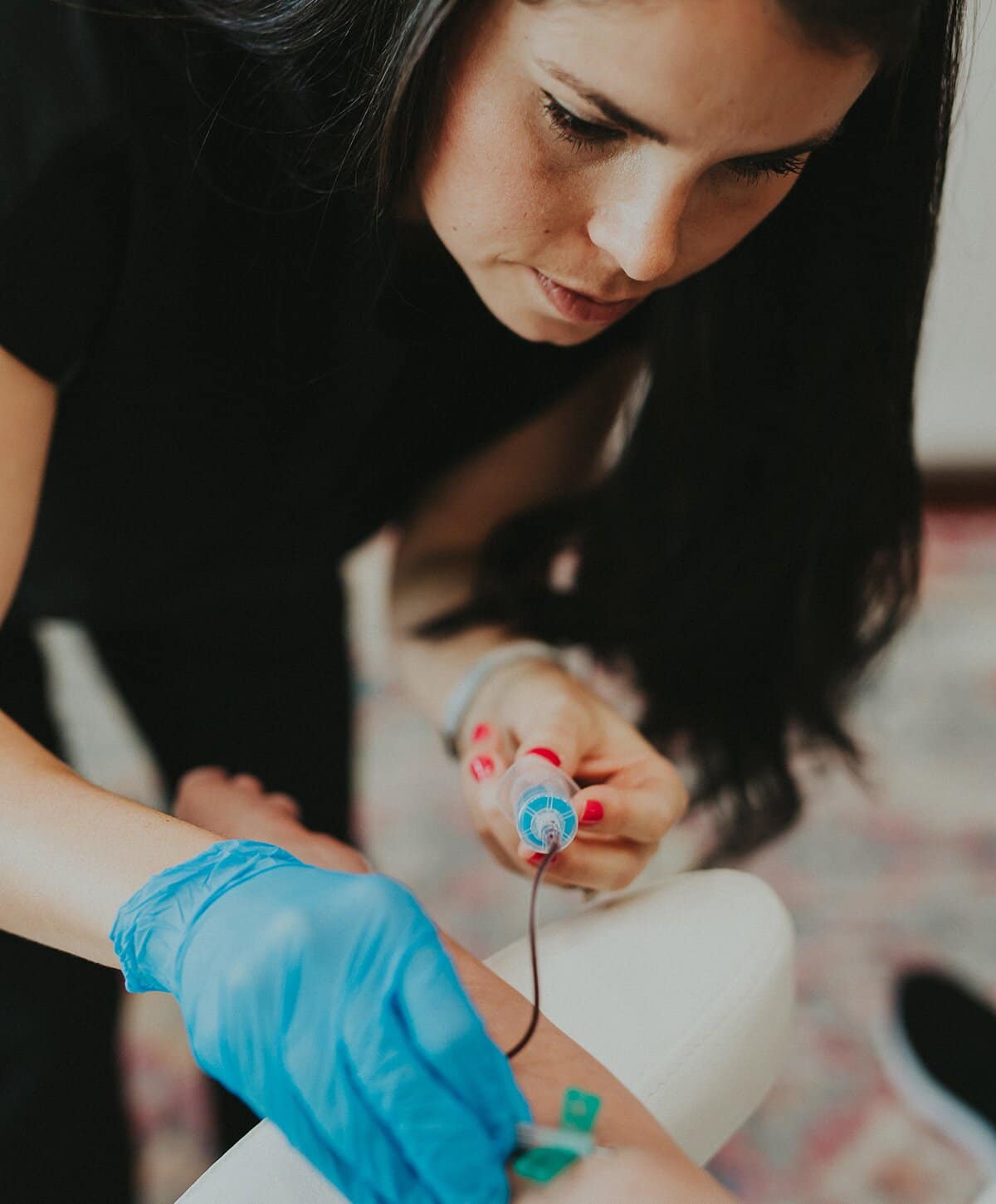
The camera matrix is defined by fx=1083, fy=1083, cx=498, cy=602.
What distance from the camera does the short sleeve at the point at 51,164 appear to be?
597mm

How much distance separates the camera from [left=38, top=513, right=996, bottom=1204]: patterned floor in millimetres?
1159

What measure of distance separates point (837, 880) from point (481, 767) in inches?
32.9

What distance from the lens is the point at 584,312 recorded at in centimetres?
70

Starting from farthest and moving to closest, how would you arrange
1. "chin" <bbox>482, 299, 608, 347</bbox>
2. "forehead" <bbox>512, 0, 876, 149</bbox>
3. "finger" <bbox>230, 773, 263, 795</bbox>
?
"finger" <bbox>230, 773, 263, 795</bbox> < "chin" <bbox>482, 299, 608, 347</bbox> < "forehead" <bbox>512, 0, 876, 149</bbox>

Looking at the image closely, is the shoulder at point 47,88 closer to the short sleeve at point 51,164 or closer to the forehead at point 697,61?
the short sleeve at point 51,164

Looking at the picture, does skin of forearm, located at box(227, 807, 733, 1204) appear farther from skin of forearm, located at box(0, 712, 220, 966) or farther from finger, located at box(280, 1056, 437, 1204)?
skin of forearm, located at box(0, 712, 220, 966)

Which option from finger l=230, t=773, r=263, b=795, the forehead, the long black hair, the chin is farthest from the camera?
finger l=230, t=773, r=263, b=795

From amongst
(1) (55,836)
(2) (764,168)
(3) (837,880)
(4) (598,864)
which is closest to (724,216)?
(2) (764,168)

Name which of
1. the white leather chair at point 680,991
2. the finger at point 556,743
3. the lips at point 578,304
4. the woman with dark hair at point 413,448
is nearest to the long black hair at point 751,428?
the woman with dark hair at point 413,448

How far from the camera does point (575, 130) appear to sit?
1.86 ft

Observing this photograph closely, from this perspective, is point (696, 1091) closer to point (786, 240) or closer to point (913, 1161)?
point (786, 240)

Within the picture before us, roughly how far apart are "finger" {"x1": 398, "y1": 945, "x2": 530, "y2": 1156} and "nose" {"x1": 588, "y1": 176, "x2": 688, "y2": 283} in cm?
38

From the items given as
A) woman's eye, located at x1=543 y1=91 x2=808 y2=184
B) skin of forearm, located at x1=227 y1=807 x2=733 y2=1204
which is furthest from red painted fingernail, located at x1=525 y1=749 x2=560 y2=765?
woman's eye, located at x1=543 y1=91 x2=808 y2=184

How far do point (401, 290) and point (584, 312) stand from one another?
0.15 m
